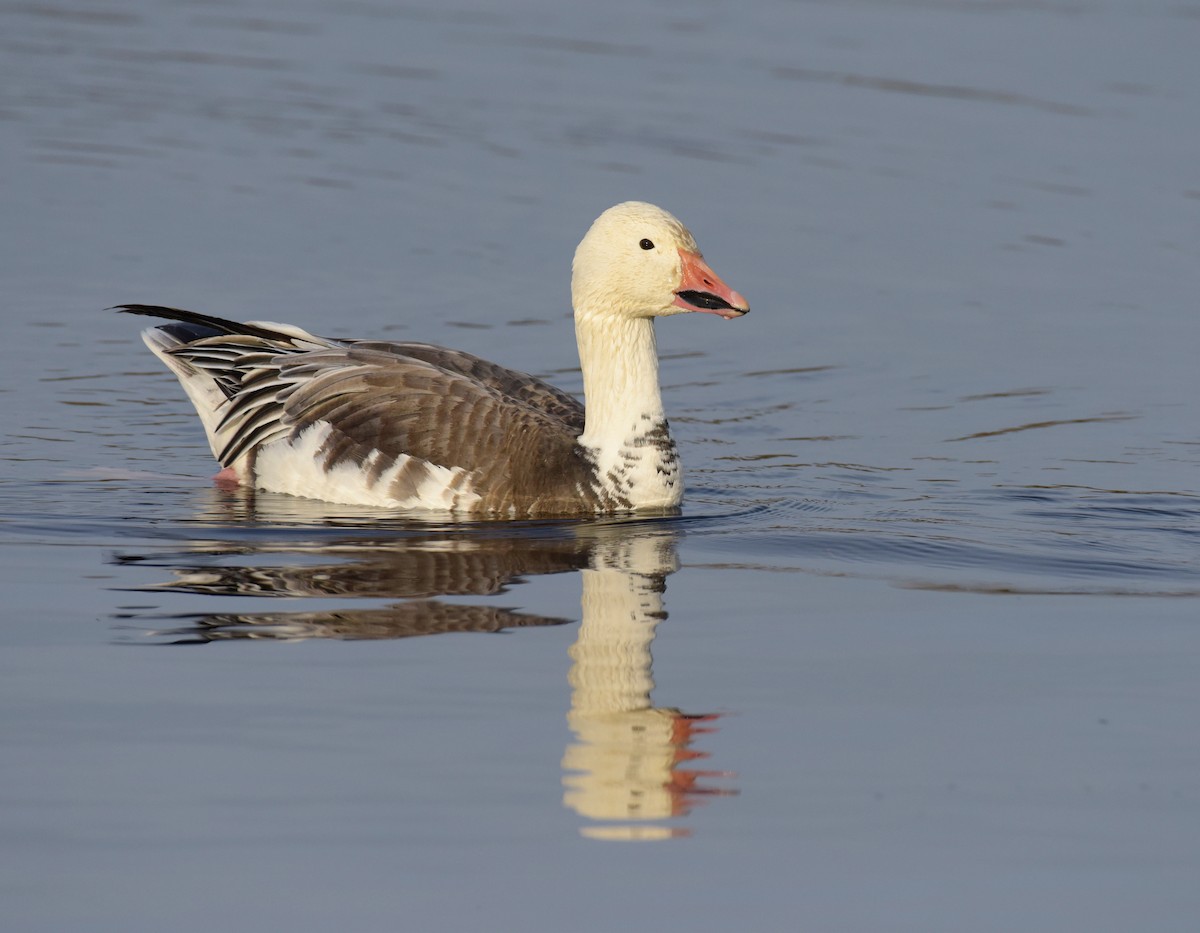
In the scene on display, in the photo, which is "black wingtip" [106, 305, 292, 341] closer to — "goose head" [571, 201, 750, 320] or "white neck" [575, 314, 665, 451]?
"white neck" [575, 314, 665, 451]

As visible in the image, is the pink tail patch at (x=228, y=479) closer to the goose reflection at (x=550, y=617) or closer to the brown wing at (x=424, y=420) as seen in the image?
the brown wing at (x=424, y=420)

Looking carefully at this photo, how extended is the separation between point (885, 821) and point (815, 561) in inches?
140

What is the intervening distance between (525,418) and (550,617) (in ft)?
7.95

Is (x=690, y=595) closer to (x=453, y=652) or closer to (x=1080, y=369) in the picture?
(x=453, y=652)

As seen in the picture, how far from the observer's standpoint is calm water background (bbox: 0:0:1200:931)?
6.06 m

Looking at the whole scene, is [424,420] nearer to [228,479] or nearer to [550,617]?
[228,479]

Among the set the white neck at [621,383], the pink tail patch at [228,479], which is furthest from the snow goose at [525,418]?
the pink tail patch at [228,479]

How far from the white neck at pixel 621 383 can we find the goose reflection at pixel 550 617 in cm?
54

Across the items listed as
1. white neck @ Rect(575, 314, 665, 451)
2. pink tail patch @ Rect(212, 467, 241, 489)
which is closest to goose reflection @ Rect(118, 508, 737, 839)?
white neck @ Rect(575, 314, 665, 451)

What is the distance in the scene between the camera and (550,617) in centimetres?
847

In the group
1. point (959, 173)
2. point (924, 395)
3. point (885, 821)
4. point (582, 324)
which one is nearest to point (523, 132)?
point (959, 173)

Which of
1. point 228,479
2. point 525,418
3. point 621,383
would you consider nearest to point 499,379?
point 525,418

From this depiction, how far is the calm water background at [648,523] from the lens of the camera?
6.06m

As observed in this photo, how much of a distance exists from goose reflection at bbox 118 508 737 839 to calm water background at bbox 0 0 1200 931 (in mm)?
31
